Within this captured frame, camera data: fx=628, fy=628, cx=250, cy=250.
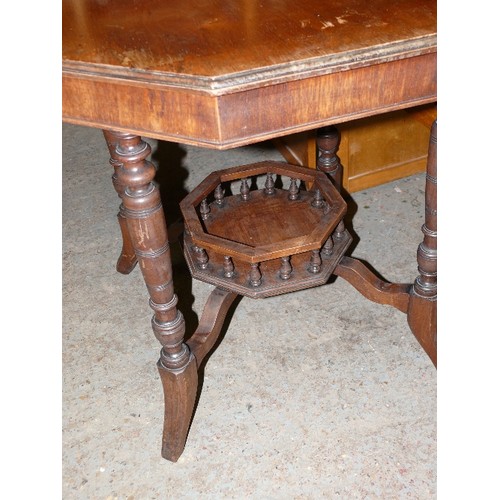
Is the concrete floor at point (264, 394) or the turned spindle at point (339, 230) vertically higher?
the turned spindle at point (339, 230)

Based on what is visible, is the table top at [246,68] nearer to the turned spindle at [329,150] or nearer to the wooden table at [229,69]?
the wooden table at [229,69]

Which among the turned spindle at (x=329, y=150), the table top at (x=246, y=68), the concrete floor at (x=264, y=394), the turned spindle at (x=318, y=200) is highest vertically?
the table top at (x=246, y=68)

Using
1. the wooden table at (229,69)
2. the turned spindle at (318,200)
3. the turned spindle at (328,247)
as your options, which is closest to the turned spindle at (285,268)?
the turned spindle at (328,247)

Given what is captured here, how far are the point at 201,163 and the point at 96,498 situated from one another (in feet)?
4.30

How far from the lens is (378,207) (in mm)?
1984

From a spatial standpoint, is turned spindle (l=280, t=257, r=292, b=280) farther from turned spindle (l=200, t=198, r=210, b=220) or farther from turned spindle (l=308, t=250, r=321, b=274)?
turned spindle (l=200, t=198, r=210, b=220)

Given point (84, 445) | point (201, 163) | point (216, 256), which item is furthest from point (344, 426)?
point (201, 163)

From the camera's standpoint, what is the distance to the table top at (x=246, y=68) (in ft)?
2.63

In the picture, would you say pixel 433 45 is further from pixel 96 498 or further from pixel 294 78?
pixel 96 498

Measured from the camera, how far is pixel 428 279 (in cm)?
133

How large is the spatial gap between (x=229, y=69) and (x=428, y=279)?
73 centimetres

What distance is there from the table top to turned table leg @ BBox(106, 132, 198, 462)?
0.11 meters

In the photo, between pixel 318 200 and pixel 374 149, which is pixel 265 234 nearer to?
pixel 318 200

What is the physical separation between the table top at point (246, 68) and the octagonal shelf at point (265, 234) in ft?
1.46
